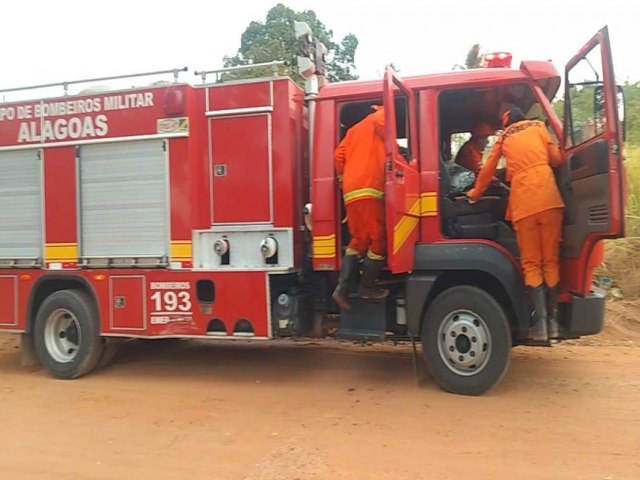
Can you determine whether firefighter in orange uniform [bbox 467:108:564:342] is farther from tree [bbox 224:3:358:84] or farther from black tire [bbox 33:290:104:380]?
tree [bbox 224:3:358:84]

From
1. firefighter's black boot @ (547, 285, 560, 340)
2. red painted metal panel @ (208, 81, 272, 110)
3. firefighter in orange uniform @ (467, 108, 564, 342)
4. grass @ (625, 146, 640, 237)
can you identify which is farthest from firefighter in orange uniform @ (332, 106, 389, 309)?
grass @ (625, 146, 640, 237)

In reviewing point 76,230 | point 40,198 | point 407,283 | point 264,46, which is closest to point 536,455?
point 407,283

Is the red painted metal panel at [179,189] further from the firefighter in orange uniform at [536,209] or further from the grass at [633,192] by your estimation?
the grass at [633,192]

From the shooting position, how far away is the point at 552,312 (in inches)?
217

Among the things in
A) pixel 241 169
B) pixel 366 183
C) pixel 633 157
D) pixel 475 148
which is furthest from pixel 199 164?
pixel 633 157

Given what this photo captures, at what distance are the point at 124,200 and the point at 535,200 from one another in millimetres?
4188

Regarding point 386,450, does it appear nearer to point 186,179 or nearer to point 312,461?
point 312,461

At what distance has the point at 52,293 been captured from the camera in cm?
712

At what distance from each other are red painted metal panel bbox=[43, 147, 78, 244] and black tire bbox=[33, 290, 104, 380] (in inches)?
25.5

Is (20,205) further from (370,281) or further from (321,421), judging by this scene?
(321,421)

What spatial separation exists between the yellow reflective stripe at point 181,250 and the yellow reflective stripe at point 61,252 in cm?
123

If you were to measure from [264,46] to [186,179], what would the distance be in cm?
1248

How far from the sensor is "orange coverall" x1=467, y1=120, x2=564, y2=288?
17.3 ft

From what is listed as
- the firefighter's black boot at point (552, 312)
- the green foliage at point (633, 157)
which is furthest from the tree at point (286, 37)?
the firefighter's black boot at point (552, 312)
